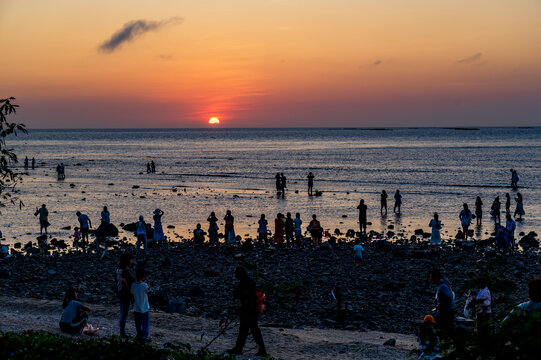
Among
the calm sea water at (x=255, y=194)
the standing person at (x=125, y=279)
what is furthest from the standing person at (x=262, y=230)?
the standing person at (x=125, y=279)

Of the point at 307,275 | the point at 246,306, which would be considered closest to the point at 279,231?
the point at 307,275

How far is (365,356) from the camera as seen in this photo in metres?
11.2

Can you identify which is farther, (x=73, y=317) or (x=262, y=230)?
(x=262, y=230)

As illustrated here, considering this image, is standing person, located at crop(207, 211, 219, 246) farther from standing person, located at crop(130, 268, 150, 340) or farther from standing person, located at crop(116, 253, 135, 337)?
standing person, located at crop(130, 268, 150, 340)

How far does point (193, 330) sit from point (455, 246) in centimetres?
1617

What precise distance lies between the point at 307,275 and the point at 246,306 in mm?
11345

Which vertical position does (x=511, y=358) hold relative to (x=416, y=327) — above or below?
above

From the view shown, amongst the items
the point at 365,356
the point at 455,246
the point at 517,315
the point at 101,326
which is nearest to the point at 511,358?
the point at 517,315

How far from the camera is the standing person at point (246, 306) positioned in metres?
7.99

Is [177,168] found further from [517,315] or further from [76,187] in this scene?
[517,315]

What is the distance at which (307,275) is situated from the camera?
19.0 m

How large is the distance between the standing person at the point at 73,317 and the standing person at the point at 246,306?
3.62 m

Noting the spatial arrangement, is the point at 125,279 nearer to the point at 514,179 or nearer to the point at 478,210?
the point at 478,210

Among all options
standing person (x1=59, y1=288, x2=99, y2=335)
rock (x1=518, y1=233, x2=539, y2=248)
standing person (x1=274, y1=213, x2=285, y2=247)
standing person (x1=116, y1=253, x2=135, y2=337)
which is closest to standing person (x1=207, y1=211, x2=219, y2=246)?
standing person (x1=274, y1=213, x2=285, y2=247)
